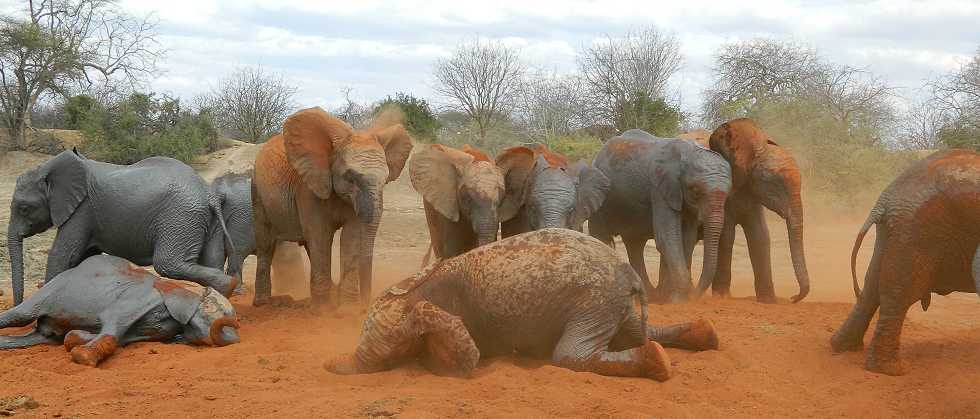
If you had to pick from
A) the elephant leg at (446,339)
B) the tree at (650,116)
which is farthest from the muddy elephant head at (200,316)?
the tree at (650,116)

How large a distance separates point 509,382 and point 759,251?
17.3 ft

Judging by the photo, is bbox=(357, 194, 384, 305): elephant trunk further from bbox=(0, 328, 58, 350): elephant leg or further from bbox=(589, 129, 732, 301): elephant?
bbox=(589, 129, 732, 301): elephant

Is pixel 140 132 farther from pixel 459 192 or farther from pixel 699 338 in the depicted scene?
pixel 699 338

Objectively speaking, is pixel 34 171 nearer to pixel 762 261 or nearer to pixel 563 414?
pixel 563 414

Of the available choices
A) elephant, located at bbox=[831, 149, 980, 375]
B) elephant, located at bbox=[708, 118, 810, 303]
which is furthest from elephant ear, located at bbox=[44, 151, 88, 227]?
elephant, located at bbox=[831, 149, 980, 375]

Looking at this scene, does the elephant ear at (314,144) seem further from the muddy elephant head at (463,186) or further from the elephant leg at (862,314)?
the elephant leg at (862,314)

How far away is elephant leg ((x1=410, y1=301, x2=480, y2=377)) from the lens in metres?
5.32

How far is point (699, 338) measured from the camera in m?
6.17

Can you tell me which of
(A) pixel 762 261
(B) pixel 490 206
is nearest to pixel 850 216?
(A) pixel 762 261

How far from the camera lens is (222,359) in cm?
619

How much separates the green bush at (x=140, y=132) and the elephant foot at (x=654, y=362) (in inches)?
807

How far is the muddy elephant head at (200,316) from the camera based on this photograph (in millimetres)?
6809

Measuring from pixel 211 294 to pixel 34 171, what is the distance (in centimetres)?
233

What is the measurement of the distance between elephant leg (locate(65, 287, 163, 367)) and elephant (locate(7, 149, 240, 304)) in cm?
104
